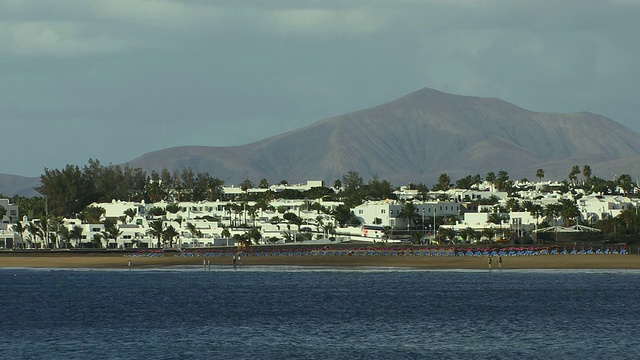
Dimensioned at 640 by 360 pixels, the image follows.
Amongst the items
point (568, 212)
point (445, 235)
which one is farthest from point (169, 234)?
point (568, 212)

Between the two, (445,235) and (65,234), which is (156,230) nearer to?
(65,234)

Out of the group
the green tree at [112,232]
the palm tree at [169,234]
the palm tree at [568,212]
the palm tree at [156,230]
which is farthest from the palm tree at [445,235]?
the green tree at [112,232]

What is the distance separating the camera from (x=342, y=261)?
147m

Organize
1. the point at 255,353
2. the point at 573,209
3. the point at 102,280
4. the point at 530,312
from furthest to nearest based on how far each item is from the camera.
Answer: the point at 573,209 < the point at 102,280 < the point at 530,312 < the point at 255,353

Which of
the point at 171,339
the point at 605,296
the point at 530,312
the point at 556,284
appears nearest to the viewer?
the point at 171,339

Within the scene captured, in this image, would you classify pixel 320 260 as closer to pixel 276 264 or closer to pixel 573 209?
pixel 276 264

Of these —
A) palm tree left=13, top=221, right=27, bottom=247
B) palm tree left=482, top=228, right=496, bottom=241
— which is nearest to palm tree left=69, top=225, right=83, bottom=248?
palm tree left=13, top=221, right=27, bottom=247

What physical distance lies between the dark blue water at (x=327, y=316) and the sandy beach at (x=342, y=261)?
242 inches

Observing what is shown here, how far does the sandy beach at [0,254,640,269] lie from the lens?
13188 centimetres

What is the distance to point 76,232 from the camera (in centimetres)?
19300

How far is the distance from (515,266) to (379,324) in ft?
188

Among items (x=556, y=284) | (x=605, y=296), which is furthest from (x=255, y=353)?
(x=556, y=284)

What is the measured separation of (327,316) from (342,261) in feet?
210

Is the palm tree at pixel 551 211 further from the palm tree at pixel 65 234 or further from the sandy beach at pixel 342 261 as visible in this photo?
the palm tree at pixel 65 234
